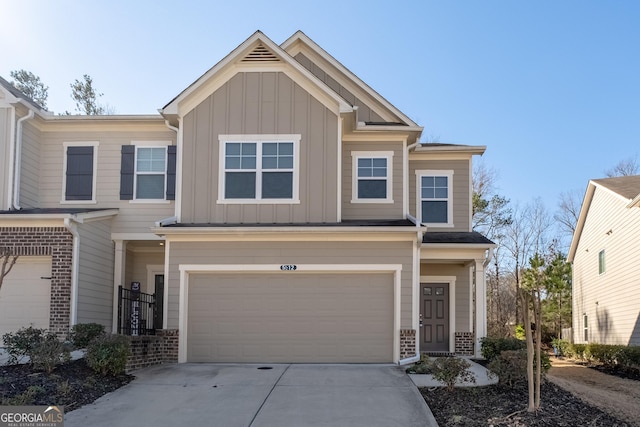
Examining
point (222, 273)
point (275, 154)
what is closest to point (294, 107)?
point (275, 154)

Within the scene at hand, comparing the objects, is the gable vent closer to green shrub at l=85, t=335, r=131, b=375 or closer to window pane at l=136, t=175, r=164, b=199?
window pane at l=136, t=175, r=164, b=199

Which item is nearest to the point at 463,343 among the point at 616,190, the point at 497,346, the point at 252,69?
the point at 497,346

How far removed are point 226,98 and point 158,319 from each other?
20.7 feet

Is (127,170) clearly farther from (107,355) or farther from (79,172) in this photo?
(107,355)

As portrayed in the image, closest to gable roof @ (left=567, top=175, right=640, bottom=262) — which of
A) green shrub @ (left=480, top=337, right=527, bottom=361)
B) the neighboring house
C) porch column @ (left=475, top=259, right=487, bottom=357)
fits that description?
the neighboring house

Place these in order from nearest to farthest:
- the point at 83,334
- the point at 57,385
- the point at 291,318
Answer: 1. the point at 57,385
2. the point at 83,334
3. the point at 291,318

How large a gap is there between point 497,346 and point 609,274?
336 inches

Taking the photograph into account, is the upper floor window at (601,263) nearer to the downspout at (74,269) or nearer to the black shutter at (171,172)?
the black shutter at (171,172)

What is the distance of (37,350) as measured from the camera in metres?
10.7

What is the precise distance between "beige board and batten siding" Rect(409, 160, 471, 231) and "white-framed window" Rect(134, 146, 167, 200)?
22.0 ft

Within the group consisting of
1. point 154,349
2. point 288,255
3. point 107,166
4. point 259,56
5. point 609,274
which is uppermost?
point 259,56

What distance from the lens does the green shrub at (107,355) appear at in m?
11.2

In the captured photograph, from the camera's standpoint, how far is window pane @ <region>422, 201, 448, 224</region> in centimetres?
1777

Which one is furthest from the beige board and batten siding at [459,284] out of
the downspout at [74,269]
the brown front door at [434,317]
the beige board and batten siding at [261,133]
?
the downspout at [74,269]
